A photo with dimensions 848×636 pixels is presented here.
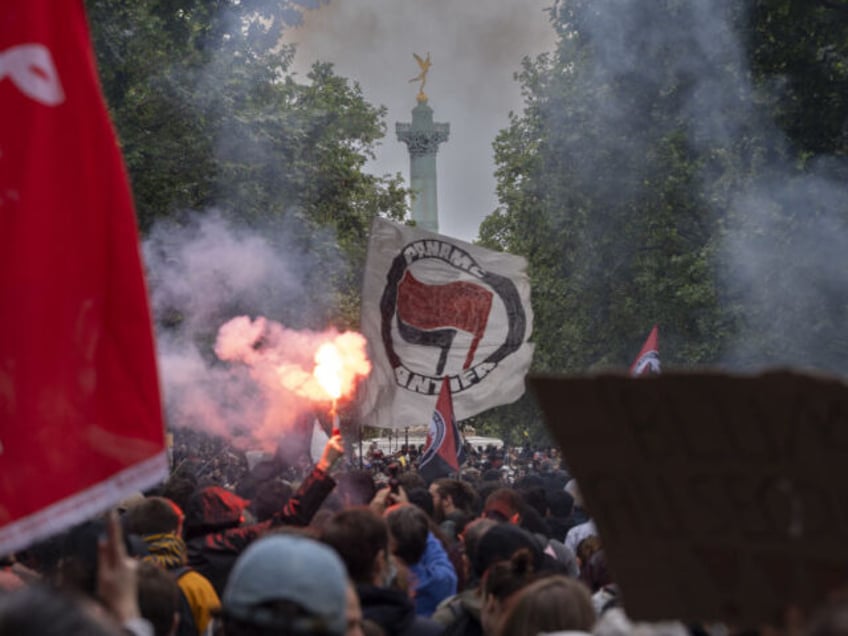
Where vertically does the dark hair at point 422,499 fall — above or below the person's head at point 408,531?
above

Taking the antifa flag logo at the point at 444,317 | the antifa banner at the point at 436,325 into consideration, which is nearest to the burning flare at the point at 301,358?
the antifa banner at the point at 436,325

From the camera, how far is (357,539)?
4809 mm

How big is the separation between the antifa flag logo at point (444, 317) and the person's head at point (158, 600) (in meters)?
8.38

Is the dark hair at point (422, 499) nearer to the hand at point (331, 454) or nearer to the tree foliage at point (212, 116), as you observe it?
the hand at point (331, 454)

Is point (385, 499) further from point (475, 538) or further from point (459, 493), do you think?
point (459, 493)

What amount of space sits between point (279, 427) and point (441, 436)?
2.45 m

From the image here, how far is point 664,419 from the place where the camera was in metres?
2.61

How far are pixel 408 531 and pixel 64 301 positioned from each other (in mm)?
2613

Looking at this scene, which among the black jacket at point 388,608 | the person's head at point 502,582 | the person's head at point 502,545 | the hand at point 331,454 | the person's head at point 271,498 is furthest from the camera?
the person's head at point 271,498

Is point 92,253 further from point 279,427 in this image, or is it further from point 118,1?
point 118,1

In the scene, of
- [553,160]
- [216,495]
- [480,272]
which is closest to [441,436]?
[480,272]

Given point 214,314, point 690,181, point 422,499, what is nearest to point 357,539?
point 422,499

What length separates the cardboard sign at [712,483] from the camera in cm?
248

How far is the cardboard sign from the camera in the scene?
2484 millimetres
